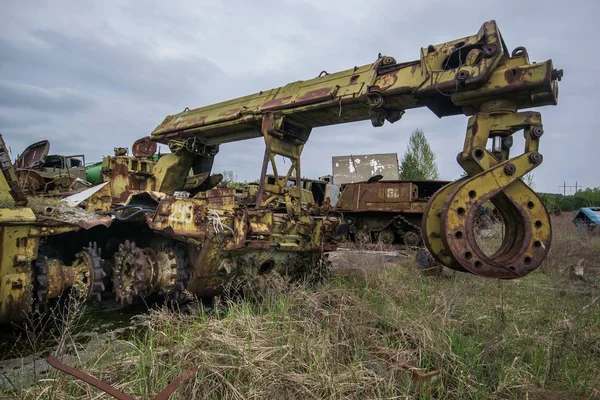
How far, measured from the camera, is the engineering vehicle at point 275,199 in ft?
10.4

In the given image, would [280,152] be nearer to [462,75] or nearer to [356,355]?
[462,75]

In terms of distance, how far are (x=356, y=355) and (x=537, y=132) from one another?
2127mm

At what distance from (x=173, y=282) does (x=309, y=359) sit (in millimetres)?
2384

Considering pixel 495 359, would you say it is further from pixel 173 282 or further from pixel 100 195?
pixel 100 195

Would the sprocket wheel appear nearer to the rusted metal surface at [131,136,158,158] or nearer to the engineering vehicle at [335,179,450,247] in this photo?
the rusted metal surface at [131,136,158,158]

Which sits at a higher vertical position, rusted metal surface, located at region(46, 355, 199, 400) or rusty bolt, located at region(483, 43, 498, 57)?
rusty bolt, located at region(483, 43, 498, 57)

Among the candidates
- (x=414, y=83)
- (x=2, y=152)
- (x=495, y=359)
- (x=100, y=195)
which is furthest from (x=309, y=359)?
(x=100, y=195)

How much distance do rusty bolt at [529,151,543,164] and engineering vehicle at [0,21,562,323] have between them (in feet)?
0.04

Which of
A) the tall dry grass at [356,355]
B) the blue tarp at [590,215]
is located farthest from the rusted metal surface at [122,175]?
the blue tarp at [590,215]

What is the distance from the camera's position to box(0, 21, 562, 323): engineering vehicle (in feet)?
10.4

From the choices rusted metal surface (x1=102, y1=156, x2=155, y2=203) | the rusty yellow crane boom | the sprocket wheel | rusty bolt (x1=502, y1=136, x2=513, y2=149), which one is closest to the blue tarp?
the rusty yellow crane boom

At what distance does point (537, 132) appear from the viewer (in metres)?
3.24

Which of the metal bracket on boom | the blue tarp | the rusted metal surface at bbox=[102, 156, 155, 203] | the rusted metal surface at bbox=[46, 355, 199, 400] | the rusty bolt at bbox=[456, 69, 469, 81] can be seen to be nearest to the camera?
the rusted metal surface at bbox=[46, 355, 199, 400]

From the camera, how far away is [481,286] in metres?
5.46
